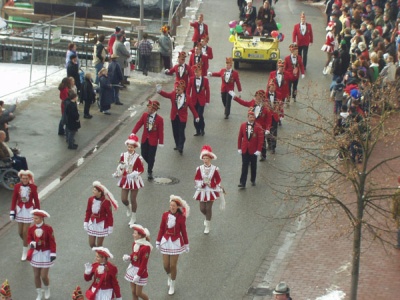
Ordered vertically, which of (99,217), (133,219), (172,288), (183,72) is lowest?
(172,288)

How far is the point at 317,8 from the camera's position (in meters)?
46.7

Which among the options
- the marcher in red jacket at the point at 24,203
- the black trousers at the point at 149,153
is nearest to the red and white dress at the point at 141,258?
the marcher in red jacket at the point at 24,203

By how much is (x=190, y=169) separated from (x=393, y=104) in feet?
26.2

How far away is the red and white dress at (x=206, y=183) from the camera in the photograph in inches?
794

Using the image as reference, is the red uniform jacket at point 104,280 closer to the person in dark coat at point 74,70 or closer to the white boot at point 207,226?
the white boot at point 207,226

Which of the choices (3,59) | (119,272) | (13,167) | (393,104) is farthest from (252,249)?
(3,59)

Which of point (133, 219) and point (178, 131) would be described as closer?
point (133, 219)

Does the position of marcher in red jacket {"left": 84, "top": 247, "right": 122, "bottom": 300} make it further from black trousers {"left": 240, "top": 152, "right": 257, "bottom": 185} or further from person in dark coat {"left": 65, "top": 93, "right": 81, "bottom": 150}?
person in dark coat {"left": 65, "top": 93, "right": 81, "bottom": 150}

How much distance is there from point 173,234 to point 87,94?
11.0m

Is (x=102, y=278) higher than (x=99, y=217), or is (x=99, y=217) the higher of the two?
(x=99, y=217)

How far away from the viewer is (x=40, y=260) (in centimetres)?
1739

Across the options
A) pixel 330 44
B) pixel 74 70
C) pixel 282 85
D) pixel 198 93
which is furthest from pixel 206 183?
pixel 330 44

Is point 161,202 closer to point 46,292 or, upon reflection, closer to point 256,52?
point 46,292

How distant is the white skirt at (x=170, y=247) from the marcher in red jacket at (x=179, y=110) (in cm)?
782
